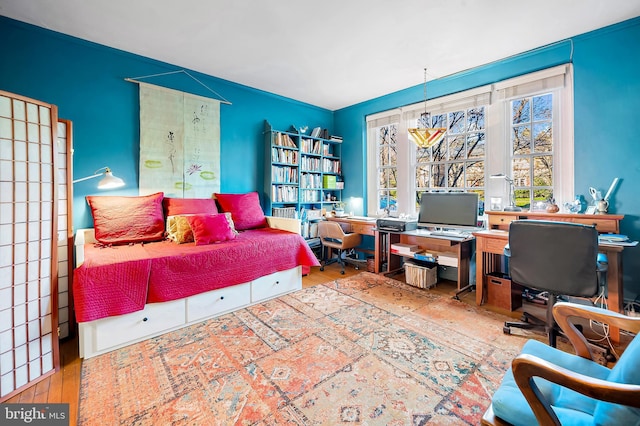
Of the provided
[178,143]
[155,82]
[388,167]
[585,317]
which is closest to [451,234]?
[388,167]

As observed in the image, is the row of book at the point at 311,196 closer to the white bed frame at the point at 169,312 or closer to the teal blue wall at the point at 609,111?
the white bed frame at the point at 169,312

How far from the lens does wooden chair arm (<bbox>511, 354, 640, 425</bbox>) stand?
28.6 inches

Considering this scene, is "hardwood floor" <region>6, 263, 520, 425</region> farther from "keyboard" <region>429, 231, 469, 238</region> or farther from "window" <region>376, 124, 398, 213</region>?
"window" <region>376, 124, 398, 213</region>

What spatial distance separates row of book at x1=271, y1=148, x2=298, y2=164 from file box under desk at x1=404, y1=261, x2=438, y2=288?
90.6 inches

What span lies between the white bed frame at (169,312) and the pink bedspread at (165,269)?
0.30 ft

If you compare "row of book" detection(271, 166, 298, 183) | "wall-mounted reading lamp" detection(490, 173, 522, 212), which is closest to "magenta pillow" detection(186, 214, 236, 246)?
"row of book" detection(271, 166, 298, 183)

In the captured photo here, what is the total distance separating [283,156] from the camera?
14.0 feet

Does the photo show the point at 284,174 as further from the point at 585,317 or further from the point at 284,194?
the point at 585,317

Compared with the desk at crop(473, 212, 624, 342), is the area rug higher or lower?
lower

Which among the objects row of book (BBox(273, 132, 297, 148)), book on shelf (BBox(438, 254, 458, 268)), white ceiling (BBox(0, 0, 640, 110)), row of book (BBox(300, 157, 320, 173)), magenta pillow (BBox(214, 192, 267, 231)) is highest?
white ceiling (BBox(0, 0, 640, 110))

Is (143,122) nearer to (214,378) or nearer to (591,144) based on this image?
(214,378)

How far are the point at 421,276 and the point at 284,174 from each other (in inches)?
94.4

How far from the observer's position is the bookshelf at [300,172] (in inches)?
165

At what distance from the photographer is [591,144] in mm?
2727
